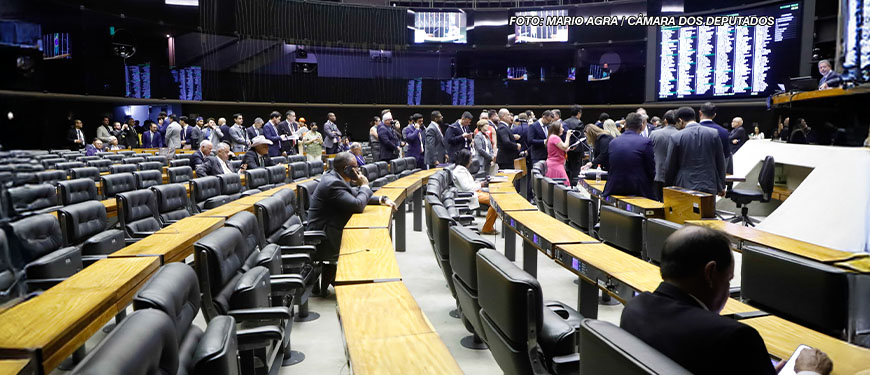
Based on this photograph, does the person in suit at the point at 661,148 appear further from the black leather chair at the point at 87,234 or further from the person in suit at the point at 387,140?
the black leather chair at the point at 87,234

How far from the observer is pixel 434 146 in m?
9.99

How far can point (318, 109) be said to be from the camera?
17.9 metres

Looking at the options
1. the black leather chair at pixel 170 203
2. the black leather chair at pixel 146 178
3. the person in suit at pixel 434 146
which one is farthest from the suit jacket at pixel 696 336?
the person in suit at pixel 434 146

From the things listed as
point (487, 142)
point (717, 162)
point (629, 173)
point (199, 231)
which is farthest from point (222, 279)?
point (487, 142)

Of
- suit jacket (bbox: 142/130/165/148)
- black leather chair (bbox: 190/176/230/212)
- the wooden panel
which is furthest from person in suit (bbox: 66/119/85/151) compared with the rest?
the wooden panel

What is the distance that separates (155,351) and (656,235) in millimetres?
2684

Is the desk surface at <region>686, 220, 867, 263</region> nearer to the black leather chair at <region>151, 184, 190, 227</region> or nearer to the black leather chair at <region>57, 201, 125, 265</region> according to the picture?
the black leather chair at <region>57, 201, 125, 265</region>

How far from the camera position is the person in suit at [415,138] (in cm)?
1030

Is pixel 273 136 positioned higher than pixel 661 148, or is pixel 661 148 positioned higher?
pixel 273 136

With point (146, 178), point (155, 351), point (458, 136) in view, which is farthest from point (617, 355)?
point (458, 136)

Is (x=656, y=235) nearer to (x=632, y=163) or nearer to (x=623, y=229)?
(x=623, y=229)

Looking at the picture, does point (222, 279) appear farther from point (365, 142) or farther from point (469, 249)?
point (365, 142)

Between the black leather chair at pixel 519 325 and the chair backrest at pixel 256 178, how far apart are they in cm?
→ 510

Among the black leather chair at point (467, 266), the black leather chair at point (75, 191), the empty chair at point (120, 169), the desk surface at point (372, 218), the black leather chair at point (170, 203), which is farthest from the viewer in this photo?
the empty chair at point (120, 169)
